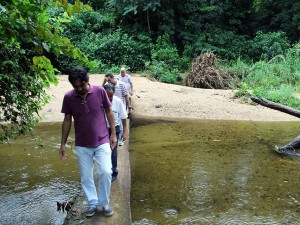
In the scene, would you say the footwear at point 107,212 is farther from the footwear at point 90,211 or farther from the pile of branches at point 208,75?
the pile of branches at point 208,75

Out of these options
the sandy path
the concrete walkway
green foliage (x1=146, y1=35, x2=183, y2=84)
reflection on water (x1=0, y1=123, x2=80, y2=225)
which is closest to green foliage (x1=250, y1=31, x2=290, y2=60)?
green foliage (x1=146, y1=35, x2=183, y2=84)

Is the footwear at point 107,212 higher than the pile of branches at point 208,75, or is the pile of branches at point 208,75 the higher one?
the pile of branches at point 208,75

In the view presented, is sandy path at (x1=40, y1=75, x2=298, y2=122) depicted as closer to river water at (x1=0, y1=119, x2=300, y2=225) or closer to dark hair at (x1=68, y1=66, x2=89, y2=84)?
river water at (x1=0, y1=119, x2=300, y2=225)

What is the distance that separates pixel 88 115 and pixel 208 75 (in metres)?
14.9

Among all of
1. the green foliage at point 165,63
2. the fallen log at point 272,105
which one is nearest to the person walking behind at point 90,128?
the fallen log at point 272,105

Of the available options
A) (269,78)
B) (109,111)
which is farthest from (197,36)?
(109,111)

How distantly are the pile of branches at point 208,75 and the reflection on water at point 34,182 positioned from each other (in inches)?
424

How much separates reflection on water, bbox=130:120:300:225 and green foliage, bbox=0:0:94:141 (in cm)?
235

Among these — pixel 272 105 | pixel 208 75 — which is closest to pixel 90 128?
pixel 272 105

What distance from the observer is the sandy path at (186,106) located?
12500 millimetres

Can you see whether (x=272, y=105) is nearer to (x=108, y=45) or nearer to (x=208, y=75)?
(x=208, y=75)

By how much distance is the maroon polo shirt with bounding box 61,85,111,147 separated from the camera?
402 centimetres

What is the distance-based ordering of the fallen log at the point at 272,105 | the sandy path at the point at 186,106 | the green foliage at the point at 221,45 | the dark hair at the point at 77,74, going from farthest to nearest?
the green foliage at the point at 221,45 → the sandy path at the point at 186,106 → the fallen log at the point at 272,105 → the dark hair at the point at 77,74

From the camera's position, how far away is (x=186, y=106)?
537 inches
